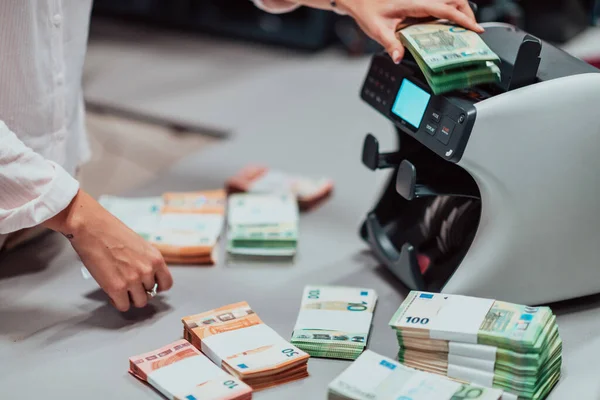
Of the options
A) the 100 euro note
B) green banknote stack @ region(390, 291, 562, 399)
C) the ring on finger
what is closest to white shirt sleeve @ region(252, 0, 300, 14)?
the 100 euro note

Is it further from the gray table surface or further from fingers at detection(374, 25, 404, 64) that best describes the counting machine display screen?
the gray table surface

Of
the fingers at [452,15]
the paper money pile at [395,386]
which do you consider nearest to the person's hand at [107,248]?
the paper money pile at [395,386]

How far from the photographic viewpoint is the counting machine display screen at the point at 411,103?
1.22 meters

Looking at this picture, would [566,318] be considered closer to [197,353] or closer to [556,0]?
[197,353]

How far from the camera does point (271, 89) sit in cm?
239

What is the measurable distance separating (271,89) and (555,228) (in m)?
1.33

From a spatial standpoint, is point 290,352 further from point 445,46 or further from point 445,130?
point 445,46

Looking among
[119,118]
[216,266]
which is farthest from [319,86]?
[216,266]

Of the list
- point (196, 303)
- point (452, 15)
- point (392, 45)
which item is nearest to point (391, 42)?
point (392, 45)

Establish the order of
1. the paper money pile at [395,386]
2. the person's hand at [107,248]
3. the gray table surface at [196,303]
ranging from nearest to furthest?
the paper money pile at [395,386] < the gray table surface at [196,303] < the person's hand at [107,248]

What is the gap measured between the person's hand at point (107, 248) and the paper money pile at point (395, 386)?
1.24 ft

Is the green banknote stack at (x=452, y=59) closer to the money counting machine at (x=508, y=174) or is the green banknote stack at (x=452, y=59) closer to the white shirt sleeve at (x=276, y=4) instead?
the money counting machine at (x=508, y=174)

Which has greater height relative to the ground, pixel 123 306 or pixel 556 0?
pixel 556 0

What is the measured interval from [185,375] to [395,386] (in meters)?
0.28
